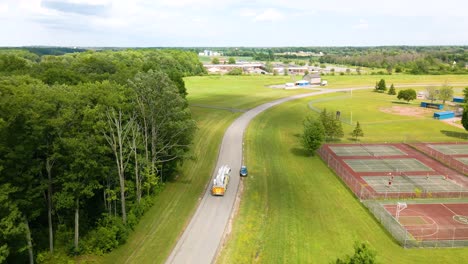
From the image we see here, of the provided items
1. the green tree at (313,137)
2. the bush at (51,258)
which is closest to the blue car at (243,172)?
the green tree at (313,137)

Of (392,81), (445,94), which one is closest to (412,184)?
(445,94)

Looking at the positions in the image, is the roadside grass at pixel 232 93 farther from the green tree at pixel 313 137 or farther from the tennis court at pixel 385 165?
the tennis court at pixel 385 165

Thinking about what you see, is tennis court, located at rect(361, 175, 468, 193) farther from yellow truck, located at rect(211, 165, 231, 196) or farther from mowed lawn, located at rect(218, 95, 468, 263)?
yellow truck, located at rect(211, 165, 231, 196)

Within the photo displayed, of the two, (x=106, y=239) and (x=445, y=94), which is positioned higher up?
(x=445, y=94)

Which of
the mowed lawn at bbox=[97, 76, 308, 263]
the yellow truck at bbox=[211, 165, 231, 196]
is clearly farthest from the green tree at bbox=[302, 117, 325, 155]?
the yellow truck at bbox=[211, 165, 231, 196]

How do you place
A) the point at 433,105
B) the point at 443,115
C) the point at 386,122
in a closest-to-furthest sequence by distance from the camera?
the point at 386,122 < the point at 443,115 < the point at 433,105

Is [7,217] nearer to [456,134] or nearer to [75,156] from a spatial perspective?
[75,156]

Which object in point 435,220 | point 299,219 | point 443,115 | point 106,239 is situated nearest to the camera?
point 106,239
